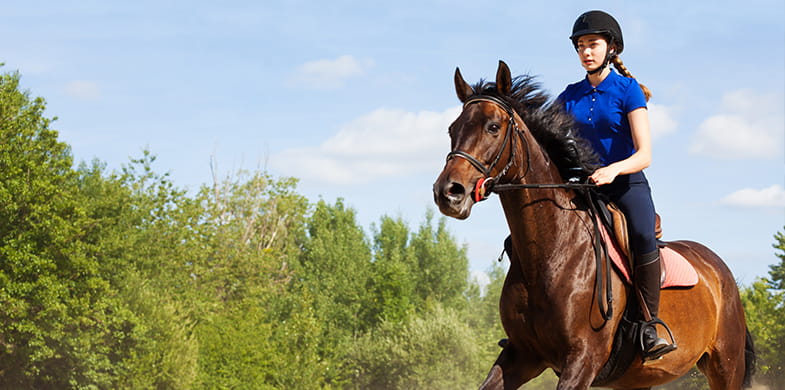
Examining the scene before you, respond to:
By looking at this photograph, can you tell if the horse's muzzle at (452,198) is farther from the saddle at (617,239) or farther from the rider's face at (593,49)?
the rider's face at (593,49)

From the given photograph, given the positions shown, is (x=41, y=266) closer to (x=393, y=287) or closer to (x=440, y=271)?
(x=393, y=287)

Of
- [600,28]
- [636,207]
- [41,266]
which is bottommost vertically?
[636,207]

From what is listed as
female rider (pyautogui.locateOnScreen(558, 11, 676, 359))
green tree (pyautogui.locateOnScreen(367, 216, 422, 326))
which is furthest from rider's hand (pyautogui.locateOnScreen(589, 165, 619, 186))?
green tree (pyautogui.locateOnScreen(367, 216, 422, 326))

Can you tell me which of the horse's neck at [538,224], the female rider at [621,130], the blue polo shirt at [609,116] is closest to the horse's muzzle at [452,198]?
the horse's neck at [538,224]

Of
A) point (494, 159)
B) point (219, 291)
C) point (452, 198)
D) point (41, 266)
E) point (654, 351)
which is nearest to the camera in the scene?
point (452, 198)

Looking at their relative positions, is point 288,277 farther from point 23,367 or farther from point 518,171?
point 518,171

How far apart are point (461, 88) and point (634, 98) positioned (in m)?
1.50

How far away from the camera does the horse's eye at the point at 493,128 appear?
242 inches

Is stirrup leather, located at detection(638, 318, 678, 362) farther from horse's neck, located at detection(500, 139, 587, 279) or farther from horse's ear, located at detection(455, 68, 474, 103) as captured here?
horse's ear, located at detection(455, 68, 474, 103)

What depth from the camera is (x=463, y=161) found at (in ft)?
19.4

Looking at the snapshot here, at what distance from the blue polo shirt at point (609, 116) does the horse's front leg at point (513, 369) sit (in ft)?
5.85

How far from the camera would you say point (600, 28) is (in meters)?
7.10

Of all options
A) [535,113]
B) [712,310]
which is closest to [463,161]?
[535,113]

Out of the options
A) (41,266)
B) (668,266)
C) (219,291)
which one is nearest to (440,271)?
(219,291)
